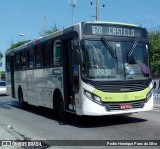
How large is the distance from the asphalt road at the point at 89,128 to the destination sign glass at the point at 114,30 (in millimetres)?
2776

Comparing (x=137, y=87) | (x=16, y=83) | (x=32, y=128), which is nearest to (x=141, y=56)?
(x=137, y=87)

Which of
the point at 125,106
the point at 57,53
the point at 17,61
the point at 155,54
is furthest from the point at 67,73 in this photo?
the point at 155,54

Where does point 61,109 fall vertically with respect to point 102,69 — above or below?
below

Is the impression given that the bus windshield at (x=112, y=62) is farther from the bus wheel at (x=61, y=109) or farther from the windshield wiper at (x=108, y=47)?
the bus wheel at (x=61, y=109)

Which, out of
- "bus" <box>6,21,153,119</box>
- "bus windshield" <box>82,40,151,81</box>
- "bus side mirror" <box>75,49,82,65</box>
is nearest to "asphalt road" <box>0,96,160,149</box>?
"bus" <box>6,21,153,119</box>

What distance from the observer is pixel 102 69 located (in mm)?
12000

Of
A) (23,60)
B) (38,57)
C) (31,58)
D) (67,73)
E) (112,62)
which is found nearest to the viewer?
(112,62)

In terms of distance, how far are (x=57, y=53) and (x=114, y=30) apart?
7.77 feet

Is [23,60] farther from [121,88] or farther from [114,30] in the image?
[121,88]

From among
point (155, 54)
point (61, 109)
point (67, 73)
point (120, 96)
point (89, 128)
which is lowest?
point (89, 128)

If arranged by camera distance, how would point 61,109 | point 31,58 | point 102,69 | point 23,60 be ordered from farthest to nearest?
point 23,60 < point 31,58 < point 61,109 < point 102,69

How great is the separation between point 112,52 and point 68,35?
169 centimetres

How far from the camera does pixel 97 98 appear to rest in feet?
39.0

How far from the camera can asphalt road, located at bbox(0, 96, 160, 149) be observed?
418 inches
